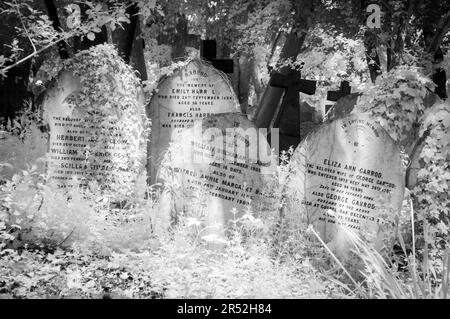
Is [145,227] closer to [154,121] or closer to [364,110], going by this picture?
[154,121]

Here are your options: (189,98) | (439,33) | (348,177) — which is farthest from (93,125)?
(439,33)

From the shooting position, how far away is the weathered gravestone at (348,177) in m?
4.85

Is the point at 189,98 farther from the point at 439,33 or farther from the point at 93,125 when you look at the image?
the point at 439,33

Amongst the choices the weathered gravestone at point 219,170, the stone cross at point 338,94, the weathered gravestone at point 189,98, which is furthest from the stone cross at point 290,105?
the stone cross at point 338,94

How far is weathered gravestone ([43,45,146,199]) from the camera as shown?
5.95 m

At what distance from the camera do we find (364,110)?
5449 millimetres

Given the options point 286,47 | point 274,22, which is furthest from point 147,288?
point 286,47

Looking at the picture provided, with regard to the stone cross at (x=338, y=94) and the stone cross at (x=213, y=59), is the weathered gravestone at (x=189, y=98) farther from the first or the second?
the stone cross at (x=338, y=94)

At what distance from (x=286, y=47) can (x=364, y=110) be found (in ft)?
22.6

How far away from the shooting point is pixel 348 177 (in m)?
4.89

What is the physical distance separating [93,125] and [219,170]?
193cm

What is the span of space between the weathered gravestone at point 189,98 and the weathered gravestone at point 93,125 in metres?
0.49

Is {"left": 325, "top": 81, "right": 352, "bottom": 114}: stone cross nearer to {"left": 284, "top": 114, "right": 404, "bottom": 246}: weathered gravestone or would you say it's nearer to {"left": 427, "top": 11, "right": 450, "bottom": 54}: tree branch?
{"left": 427, "top": 11, "right": 450, "bottom": 54}: tree branch

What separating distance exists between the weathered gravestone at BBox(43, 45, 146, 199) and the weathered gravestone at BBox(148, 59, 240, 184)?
1.62ft
